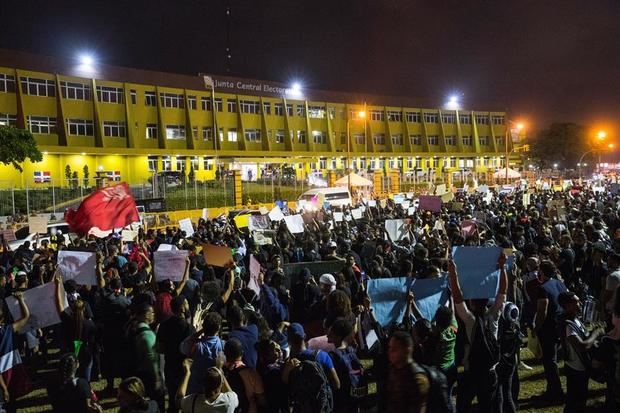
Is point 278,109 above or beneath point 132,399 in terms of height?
above

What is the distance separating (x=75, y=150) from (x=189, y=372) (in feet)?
149

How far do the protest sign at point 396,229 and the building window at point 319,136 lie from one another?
176 feet

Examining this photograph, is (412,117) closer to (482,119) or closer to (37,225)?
(482,119)

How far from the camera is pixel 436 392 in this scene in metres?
4.51

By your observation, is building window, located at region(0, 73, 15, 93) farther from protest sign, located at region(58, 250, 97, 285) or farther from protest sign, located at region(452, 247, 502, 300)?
protest sign, located at region(452, 247, 502, 300)

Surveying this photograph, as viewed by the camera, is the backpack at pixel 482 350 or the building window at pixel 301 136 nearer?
→ the backpack at pixel 482 350

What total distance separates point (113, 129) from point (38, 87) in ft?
23.7

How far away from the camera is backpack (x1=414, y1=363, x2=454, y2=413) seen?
14.7 feet

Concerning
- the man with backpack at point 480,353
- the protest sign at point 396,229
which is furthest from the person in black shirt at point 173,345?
the protest sign at point 396,229

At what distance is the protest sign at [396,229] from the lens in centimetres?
1423

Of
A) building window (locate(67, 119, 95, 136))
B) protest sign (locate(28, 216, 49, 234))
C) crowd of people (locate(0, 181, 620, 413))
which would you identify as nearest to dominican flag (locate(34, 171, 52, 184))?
building window (locate(67, 119, 95, 136))

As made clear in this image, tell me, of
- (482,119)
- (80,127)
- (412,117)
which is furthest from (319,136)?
(482,119)

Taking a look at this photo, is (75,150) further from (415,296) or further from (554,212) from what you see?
(415,296)

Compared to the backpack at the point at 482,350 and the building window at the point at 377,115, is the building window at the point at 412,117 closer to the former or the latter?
the building window at the point at 377,115
